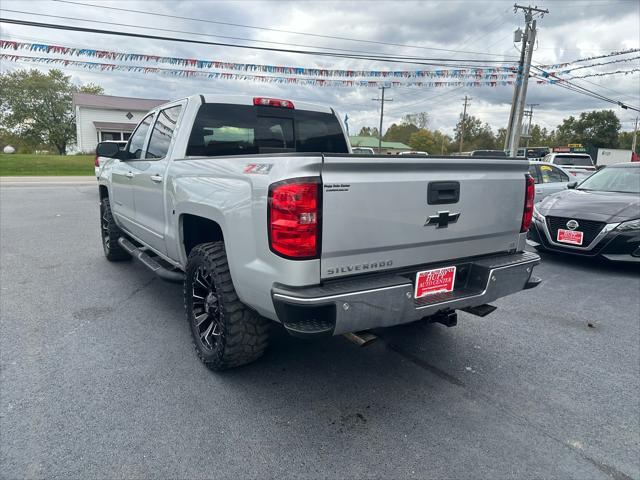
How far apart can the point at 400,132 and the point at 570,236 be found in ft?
333

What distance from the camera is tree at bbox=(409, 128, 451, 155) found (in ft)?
265

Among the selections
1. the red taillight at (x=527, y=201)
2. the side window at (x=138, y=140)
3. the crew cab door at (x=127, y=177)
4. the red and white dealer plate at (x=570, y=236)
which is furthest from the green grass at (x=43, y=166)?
the red taillight at (x=527, y=201)

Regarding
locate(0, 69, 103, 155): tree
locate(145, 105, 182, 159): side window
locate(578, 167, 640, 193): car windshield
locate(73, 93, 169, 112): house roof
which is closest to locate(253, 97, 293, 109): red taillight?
locate(145, 105, 182, 159): side window

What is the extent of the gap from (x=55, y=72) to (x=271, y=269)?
6064cm

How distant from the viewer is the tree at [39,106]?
47.9 meters

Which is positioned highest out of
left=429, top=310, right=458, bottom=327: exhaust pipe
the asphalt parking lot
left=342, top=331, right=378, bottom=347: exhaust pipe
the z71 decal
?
the z71 decal

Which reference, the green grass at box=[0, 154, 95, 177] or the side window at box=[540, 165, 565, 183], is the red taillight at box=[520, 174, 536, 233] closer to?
the side window at box=[540, 165, 565, 183]

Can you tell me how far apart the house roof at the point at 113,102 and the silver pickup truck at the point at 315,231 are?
39546 mm

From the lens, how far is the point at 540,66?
17391 mm

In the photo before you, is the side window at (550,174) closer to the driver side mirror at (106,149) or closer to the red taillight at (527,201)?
the red taillight at (527,201)

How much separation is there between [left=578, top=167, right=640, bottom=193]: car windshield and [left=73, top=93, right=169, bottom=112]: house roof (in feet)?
128

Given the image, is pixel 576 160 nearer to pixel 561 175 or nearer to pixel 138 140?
pixel 561 175

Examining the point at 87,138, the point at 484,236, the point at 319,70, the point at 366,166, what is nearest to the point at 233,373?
the point at 366,166

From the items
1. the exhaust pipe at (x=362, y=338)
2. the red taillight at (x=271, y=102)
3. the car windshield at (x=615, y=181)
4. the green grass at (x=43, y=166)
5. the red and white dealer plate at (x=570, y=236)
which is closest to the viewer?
the exhaust pipe at (x=362, y=338)
